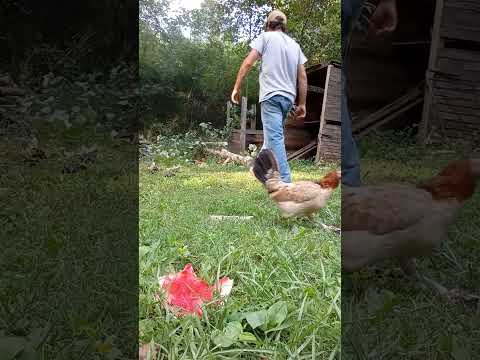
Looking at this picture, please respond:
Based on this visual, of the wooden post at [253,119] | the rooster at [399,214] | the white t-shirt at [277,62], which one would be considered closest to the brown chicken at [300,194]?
the white t-shirt at [277,62]

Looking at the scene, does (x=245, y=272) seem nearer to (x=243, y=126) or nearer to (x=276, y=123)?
(x=276, y=123)

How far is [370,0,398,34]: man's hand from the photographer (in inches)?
18.8

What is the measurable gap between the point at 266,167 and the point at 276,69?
60 centimetres

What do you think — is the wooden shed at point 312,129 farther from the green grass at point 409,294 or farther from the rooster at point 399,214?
the rooster at point 399,214

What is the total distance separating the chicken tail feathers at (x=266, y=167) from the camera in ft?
7.68

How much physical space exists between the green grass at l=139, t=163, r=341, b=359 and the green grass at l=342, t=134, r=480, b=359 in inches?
8.8

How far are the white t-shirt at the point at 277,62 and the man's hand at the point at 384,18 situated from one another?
4.59ft

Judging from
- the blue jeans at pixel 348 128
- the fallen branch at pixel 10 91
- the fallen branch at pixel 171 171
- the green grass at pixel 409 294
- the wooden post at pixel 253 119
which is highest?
the blue jeans at pixel 348 128

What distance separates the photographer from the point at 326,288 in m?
1.13

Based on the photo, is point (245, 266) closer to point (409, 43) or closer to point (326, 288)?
point (326, 288)

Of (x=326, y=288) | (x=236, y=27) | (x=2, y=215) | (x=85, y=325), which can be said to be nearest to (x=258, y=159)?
(x=2, y=215)

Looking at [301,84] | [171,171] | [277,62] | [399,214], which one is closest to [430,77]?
[399,214]

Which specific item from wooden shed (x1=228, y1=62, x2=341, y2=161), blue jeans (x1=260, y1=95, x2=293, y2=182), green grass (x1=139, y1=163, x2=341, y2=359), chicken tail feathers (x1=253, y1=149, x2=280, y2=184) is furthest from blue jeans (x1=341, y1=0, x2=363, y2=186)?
wooden shed (x1=228, y1=62, x2=341, y2=161)

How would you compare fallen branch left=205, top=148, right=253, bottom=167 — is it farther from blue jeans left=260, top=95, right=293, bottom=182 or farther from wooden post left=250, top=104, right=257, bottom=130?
blue jeans left=260, top=95, right=293, bottom=182
